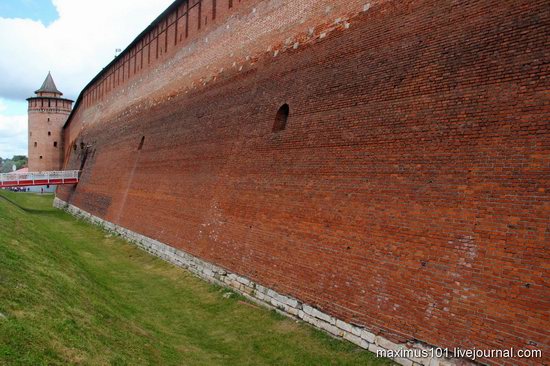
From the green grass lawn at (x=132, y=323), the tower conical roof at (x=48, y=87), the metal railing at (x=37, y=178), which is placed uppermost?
the tower conical roof at (x=48, y=87)

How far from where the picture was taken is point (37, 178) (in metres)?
23.3

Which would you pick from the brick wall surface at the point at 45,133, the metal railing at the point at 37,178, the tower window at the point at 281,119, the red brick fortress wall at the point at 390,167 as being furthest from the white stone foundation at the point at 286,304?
the brick wall surface at the point at 45,133

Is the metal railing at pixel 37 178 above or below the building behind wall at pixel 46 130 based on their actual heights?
below

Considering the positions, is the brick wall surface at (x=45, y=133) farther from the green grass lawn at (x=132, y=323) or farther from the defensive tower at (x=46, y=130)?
the green grass lawn at (x=132, y=323)

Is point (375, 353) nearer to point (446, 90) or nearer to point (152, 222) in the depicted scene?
point (446, 90)

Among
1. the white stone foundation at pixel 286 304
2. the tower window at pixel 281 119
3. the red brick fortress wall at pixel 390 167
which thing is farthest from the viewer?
the tower window at pixel 281 119

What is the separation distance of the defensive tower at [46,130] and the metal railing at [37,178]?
1419cm

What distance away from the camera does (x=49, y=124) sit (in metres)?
37.8

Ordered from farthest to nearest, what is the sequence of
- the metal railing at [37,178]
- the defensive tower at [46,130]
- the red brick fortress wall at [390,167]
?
1. the defensive tower at [46,130]
2. the metal railing at [37,178]
3. the red brick fortress wall at [390,167]

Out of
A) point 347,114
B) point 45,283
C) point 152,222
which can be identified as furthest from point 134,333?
point 152,222

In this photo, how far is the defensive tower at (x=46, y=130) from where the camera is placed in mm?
37531

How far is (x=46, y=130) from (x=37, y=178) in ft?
54.4

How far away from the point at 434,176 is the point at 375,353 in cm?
237

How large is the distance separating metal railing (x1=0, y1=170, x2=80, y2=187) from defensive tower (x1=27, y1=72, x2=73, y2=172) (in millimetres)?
14194
